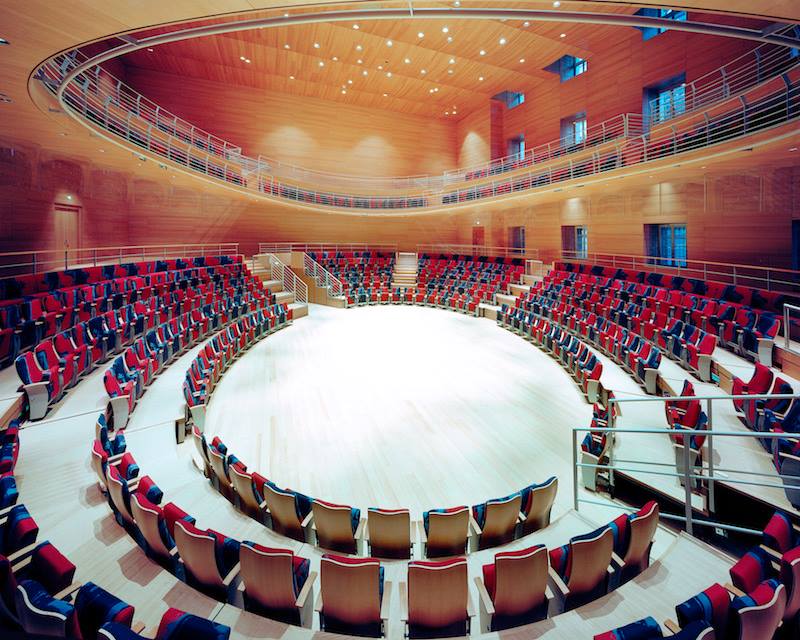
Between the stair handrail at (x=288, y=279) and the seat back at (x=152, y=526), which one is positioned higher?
the stair handrail at (x=288, y=279)

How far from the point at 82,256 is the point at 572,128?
12677mm

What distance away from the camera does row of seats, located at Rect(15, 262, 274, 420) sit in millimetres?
3957

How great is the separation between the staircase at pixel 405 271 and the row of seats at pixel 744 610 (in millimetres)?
11503

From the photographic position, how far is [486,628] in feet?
6.46

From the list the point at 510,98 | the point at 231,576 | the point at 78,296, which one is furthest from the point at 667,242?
the point at 78,296

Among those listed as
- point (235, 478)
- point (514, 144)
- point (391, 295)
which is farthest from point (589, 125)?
point (235, 478)

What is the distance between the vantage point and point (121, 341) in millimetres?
5688

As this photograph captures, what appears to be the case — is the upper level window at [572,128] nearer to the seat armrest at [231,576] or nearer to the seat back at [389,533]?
the seat back at [389,533]

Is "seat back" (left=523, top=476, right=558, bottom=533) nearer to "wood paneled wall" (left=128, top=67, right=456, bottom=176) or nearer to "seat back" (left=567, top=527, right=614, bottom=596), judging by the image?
"seat back" (left=567, top=527, right=614, bottom=596)

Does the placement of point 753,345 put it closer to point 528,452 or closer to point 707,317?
point 707,317

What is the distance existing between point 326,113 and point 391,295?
6937 millimetres

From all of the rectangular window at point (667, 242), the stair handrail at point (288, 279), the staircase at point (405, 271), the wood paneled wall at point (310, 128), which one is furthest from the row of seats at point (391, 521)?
the wood paneled wall at point (310, 128)

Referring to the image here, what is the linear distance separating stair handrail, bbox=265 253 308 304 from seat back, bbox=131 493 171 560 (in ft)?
31.6

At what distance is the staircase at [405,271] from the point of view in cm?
1361
